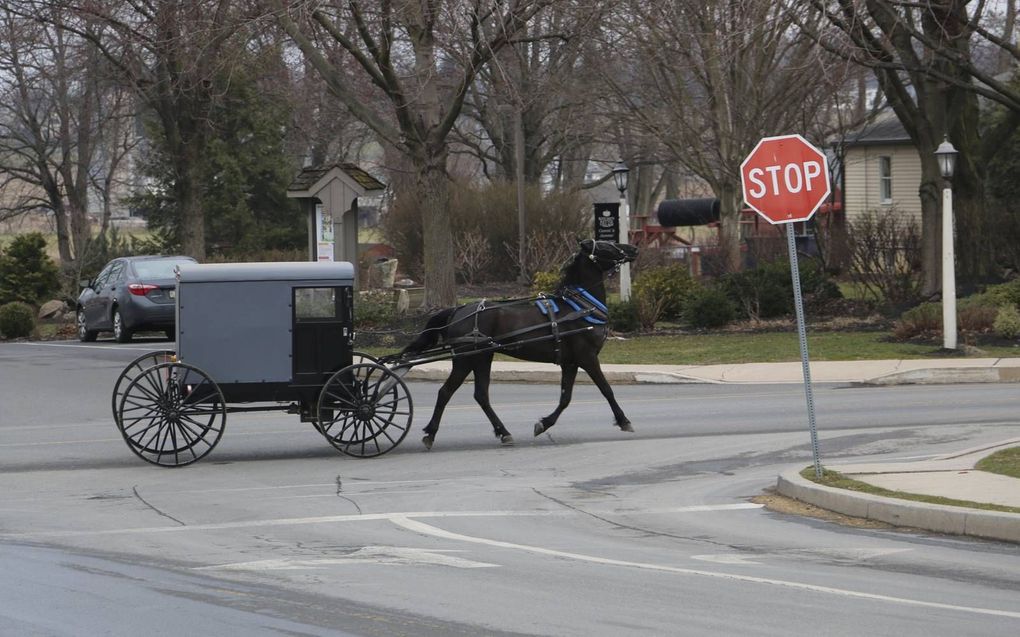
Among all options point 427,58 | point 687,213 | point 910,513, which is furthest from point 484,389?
point 687,213

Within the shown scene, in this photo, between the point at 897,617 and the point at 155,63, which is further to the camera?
the point at 155,63

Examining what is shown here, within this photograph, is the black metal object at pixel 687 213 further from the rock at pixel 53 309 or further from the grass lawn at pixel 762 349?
the grass lawn at pixel 762 349

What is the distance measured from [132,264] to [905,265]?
16632 millimetres

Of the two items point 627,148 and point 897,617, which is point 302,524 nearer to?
point 897,617

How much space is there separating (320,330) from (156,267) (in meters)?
16.3

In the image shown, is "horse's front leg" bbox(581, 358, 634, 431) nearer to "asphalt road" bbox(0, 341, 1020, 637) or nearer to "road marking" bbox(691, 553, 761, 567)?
"asphalt road" bbox(0, 341, 1020, 637)

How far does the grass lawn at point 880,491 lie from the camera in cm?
1008

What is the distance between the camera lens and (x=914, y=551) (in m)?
9.27

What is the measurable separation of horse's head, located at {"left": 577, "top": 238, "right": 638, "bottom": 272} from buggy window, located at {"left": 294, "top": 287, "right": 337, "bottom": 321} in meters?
2.88

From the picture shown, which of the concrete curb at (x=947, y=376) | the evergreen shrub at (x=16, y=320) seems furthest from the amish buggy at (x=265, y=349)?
the evergreen shrub at (x=16, y=320)

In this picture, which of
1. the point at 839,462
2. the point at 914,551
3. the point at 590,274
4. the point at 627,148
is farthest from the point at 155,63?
the point at 914,551

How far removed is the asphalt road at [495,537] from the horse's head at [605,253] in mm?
2004

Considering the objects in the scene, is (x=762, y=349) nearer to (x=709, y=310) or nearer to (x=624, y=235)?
(x=709, y=310)

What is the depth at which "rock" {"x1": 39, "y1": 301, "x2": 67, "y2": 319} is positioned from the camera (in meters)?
39.1
